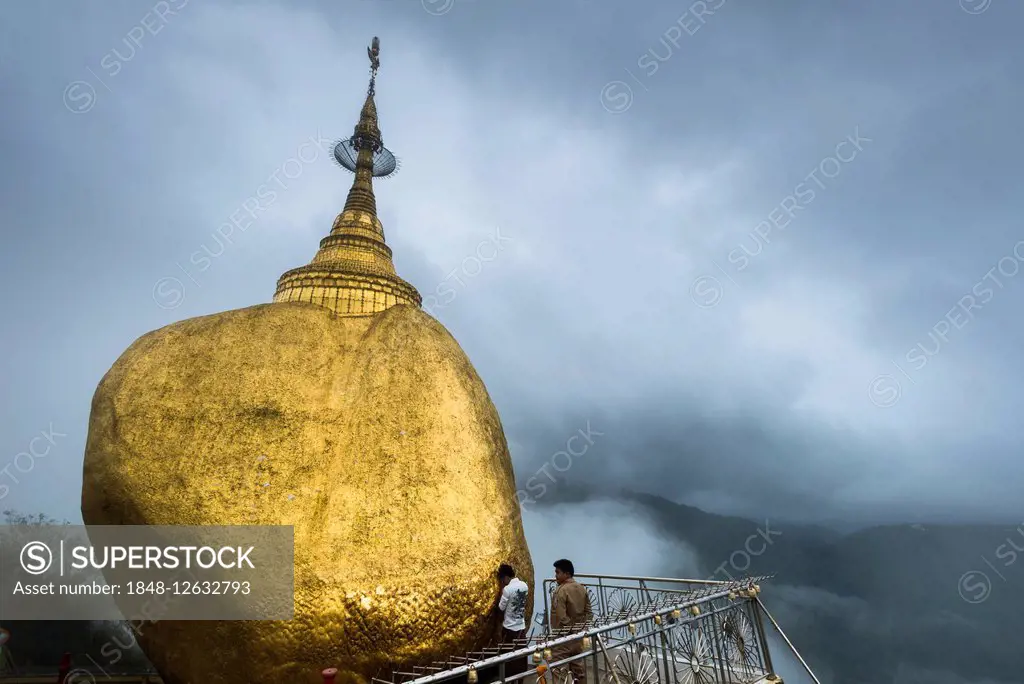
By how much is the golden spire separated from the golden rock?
125 inches

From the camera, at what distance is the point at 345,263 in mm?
13258

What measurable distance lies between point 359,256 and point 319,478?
29.1 feet

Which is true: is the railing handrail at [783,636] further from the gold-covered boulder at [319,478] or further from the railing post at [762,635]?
the gold-covered boulder at [319,478]

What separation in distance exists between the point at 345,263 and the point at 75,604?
42.9 ft

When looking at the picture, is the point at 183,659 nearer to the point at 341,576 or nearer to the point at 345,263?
the point at 341,576

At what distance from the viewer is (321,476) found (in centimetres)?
686

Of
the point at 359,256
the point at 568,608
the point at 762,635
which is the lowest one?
the point at 762,635

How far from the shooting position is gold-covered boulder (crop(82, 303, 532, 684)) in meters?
6.06

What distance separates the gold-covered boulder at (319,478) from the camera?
606 centimetres

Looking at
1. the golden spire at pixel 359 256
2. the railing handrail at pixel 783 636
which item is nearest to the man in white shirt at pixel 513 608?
the railing handrail at pixel 783 636

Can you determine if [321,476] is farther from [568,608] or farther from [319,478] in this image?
[568,608]

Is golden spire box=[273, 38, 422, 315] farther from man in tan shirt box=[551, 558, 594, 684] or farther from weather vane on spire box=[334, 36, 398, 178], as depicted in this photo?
man in tan shirt box=[551, 558, 594, 684]

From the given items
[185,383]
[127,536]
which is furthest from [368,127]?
[127,536]

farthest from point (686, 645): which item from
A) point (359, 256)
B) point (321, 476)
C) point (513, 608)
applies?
point (359, 256)
